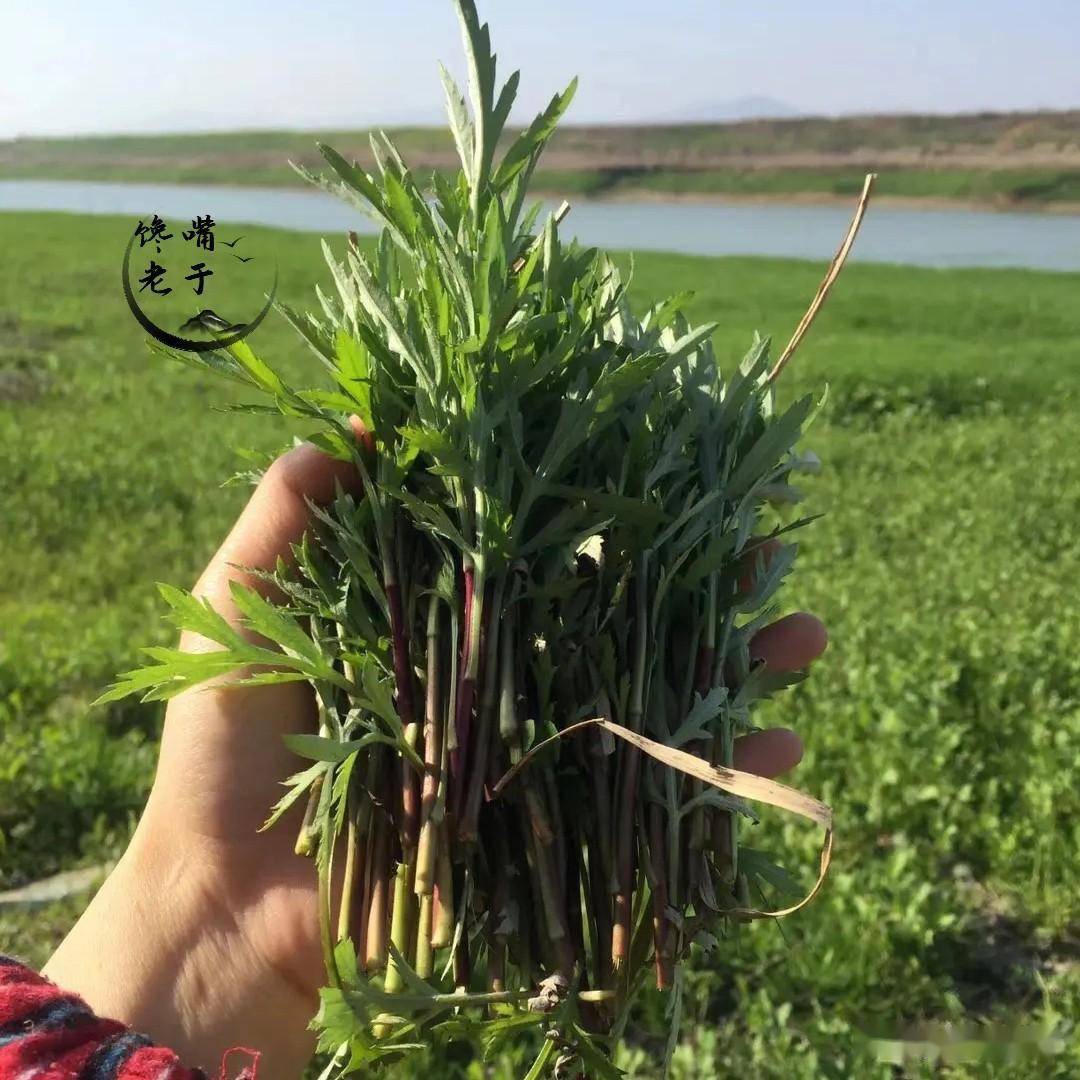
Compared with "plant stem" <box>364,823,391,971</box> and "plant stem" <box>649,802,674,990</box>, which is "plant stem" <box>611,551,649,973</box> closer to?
"plant stem" <box>649,802,674,990</box>

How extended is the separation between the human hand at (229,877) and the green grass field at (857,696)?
93cm

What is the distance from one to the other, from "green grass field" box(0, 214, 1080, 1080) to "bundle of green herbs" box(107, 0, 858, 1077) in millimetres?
731

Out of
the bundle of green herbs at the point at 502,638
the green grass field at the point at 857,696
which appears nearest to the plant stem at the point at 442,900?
the bundle of green herbs at the point at 502,638

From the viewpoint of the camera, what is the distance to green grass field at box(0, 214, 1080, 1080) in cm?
323

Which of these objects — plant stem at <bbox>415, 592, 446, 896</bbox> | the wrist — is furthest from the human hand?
plant stem at <bbox>415, 592, 446, 896</bbox>

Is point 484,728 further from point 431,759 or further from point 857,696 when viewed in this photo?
point 857,696

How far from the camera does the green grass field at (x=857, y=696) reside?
10.6 ft

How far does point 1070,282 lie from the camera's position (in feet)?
82.7

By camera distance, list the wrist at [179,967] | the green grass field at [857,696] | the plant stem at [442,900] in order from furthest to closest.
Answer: the green grass field at [857,696]
the wrist at [179,967]
the plant stem at [442,900]

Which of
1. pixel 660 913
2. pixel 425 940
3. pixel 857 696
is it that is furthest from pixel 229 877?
pixel 857 696

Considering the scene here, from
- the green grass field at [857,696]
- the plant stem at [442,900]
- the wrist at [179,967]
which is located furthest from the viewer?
the green grass field at [857,696]

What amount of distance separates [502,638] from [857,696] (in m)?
3.24

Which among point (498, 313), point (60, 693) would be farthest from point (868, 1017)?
point (60, 693)

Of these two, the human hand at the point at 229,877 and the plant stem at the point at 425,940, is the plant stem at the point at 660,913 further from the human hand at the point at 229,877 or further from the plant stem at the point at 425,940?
the human hand at the point at 229,877
